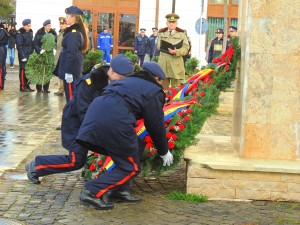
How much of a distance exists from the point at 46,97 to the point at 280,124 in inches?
470

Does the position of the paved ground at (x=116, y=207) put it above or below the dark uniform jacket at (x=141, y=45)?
below

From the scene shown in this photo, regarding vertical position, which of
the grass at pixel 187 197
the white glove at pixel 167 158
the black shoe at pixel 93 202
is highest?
the white glove at pixel 167 158

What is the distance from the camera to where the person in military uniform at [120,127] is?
24.7ft

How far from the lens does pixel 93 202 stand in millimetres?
7613

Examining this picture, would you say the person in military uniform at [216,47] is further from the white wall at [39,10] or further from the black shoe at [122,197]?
the white wall at [39,10]

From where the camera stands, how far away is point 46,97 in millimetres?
19766

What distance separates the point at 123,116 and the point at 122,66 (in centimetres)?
73

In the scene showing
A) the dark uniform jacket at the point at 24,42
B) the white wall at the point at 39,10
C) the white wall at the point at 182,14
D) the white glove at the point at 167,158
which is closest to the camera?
the white glove at the point at 167,158

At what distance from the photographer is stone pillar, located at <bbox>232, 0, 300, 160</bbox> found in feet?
27.3

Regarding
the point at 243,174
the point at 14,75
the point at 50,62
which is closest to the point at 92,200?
the point at 243,174

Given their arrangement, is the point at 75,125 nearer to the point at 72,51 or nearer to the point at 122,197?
the point at 122,197

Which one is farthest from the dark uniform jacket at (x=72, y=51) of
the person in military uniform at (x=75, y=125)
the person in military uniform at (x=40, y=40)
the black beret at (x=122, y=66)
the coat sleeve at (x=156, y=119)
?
the person in military uniform at (x=40, y=40)

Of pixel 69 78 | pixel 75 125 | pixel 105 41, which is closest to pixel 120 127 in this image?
pixel 75 125

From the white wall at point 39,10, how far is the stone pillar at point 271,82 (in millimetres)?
32882
